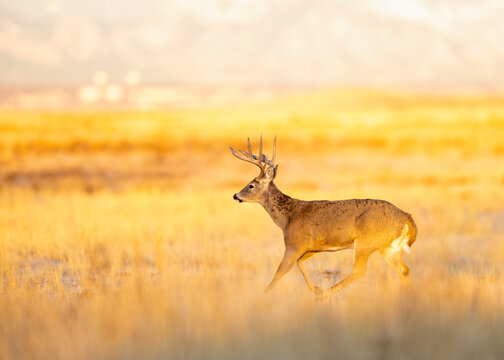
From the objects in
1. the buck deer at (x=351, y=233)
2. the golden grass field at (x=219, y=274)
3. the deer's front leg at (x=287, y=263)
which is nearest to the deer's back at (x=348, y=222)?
the buck deer at (x=351, y=233)

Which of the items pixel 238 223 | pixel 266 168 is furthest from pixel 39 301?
pixel 238 223

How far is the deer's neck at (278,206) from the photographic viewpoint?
8.77m

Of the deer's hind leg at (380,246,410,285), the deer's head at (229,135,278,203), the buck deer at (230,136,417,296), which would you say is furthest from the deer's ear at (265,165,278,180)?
the deer's hind leg at (380,246,410,285)

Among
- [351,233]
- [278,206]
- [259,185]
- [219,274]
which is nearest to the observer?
[351,233]

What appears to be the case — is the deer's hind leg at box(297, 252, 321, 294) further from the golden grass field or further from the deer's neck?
the deer's neck

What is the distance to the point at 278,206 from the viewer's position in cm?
886

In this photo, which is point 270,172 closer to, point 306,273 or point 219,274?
point 306,273

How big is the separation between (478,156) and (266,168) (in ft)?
91.3

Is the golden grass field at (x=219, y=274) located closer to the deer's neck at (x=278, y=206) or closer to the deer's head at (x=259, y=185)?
the deer's neck at (x=278, y=206)

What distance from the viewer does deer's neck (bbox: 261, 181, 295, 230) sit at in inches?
345

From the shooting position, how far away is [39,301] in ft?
25.9

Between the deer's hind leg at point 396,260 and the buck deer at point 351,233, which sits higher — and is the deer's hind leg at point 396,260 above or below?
below

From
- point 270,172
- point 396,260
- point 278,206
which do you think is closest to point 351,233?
point 396,260

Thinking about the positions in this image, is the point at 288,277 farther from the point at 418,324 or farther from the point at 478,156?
the point at 478,156
